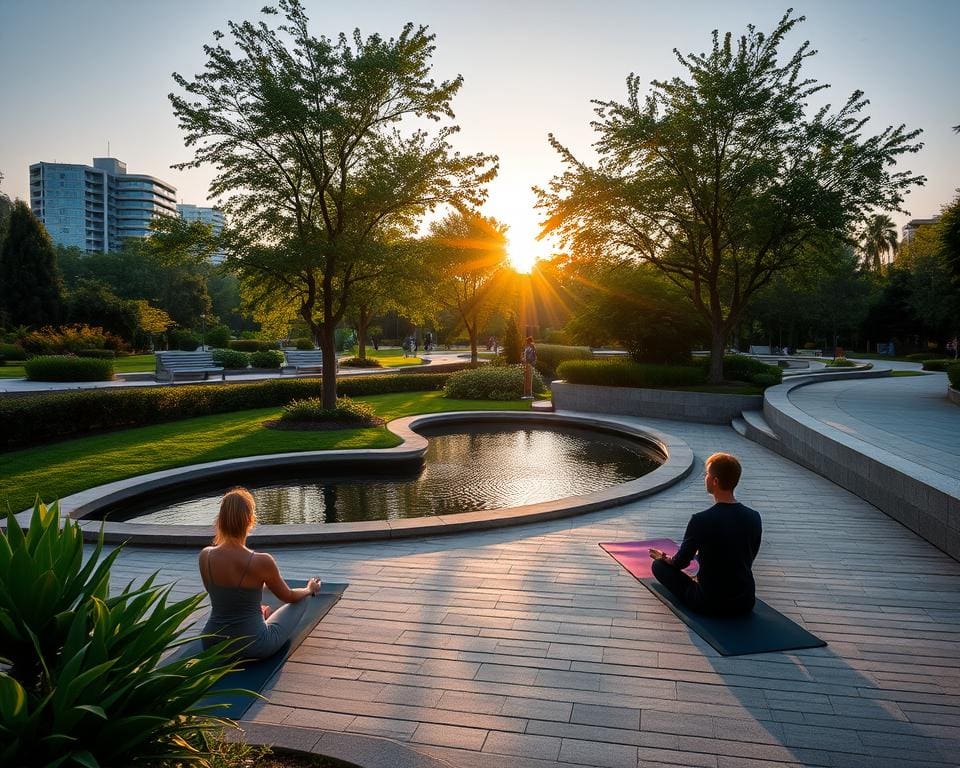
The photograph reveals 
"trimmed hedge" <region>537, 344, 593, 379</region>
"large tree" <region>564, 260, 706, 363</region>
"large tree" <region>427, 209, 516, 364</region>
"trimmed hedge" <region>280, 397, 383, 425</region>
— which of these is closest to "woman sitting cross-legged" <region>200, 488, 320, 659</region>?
"trimmed hedge" <region>280, 397, 383, 425</region>

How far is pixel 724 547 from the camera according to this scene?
15.2 feet

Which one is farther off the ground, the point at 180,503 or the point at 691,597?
the point at 691,597

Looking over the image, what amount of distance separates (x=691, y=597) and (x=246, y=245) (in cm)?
1385

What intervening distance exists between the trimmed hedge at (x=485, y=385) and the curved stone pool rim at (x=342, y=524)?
7.94 meters

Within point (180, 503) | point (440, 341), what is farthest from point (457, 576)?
point (440, 341)

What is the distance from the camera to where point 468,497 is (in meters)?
10.5

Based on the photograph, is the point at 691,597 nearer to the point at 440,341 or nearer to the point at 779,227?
the point at 779,227

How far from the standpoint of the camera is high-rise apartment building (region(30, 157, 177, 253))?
165 m

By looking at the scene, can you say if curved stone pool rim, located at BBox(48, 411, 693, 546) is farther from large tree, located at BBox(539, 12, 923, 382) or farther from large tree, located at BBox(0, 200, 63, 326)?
large tree, located at BBox(0, 200, 63, 326)

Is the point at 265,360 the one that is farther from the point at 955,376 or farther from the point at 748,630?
the point at 748,630

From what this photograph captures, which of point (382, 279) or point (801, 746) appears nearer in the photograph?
point (801, 746)

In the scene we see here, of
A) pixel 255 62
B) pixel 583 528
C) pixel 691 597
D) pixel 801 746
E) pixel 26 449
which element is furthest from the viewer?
pixel 255 62

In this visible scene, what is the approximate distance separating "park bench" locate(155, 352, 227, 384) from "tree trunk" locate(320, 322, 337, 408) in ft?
41.4

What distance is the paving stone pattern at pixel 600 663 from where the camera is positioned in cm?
342
